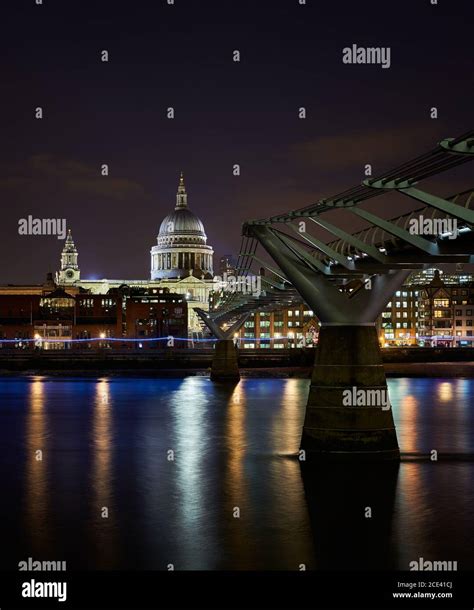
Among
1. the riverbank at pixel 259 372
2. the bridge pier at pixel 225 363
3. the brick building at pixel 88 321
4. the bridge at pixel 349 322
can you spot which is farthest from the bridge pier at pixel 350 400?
the brick building at pixel 88 321

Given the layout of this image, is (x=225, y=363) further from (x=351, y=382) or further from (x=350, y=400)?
(x=350, y=400)

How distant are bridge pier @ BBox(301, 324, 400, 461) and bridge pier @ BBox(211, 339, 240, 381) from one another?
195 feet

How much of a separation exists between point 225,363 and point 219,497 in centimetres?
6163

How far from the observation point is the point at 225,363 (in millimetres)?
92500

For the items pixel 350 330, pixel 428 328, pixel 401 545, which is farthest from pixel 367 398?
pixel 428 328

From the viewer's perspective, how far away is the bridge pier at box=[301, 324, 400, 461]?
104ft

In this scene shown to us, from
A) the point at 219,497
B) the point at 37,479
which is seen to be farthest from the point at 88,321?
the point at 219,497

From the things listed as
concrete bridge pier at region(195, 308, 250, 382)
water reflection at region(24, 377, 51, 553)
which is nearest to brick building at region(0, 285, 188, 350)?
concrete bridge pier at region(195, 308, 250, 382)

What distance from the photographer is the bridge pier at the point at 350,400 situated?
31.8 m

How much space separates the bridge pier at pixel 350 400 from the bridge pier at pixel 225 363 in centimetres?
5951

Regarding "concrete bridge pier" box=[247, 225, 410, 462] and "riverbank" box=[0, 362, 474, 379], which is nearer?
"concrete bridge pier" box=[247, 225, 410, 462]

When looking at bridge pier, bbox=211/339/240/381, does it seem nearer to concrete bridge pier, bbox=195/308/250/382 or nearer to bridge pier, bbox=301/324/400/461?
concrete bridge pier, bbox=195/308/250/382

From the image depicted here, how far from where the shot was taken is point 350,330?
3244 cm

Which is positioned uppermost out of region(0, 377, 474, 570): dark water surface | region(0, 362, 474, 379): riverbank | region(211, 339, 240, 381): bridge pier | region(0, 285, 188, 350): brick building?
region(0, 285, 188, 350): brick building
